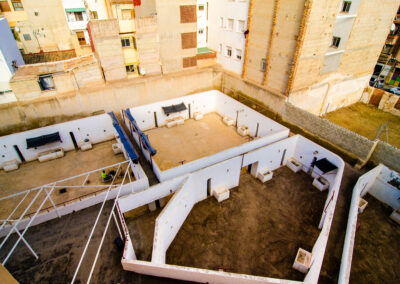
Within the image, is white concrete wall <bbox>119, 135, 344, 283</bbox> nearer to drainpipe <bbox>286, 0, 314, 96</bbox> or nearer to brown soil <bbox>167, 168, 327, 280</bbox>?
brown soil <bbox>167, 168, 327, 280</bbox>

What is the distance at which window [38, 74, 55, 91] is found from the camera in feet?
89.8

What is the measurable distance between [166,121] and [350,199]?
22.4m

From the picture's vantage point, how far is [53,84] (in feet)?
92.6

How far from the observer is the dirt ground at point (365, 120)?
30031mm

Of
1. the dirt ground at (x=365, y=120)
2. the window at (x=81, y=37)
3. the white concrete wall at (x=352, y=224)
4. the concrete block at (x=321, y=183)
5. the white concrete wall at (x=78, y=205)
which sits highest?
the window at (x=81, y=37)

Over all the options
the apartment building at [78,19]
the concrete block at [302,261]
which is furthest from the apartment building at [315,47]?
the apartment building at [78,19]

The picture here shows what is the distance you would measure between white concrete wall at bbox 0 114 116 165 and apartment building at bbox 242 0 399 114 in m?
21.6

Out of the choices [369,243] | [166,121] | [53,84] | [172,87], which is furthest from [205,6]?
[369,243]

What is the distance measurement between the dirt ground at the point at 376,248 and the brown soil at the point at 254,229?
3.10 meters

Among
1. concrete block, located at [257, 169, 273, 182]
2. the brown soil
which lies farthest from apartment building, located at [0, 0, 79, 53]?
the brown soil

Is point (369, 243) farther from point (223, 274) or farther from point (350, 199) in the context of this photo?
point (223, 274)

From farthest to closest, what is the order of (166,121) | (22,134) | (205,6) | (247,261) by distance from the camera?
(205,6) < (166,121) < (22,134) < (247,261)

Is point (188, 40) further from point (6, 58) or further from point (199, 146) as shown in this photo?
point (6, 58)

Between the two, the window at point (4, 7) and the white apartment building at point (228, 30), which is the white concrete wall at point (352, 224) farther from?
the window at point (4, 7)
